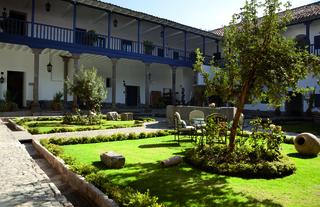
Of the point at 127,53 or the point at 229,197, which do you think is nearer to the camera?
the point at 229,197

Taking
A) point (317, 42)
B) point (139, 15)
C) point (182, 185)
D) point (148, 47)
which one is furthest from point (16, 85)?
point (317, 42)

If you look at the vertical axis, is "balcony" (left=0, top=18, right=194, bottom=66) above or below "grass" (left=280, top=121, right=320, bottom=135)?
above

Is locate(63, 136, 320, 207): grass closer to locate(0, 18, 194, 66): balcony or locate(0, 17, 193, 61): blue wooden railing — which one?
locate(0, 18, 194, 66): balcony

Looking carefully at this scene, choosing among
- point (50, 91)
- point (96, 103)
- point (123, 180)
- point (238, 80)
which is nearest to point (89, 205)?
point (123, 180)

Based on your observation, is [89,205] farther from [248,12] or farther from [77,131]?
[77,131]

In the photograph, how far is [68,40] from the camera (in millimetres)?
22438

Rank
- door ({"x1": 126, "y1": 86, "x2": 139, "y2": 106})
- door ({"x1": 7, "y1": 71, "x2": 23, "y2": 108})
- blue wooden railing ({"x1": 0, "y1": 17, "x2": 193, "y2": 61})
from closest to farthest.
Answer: blue wooden railing ({"x1": 0, "y1": 17, "x2": 193, "y2": 61})
door ({"x1": 7, "y1": 71, "x2": 23, "y2": 108})
door ({"x1": 126, "y1": 86, "x2": 139, "y2": 106})

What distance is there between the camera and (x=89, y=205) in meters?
5.07

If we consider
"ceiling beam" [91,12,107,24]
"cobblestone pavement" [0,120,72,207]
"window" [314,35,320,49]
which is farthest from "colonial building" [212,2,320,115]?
"cobblestone pavement" [0,120,72,207]

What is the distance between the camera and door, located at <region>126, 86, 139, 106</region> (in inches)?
1047

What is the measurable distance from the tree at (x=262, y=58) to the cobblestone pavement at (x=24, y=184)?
12.3 feet

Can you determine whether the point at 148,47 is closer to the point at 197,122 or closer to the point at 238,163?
the point at 197,122

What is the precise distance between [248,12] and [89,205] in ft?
16.0

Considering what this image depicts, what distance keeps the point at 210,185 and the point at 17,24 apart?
1770cm
